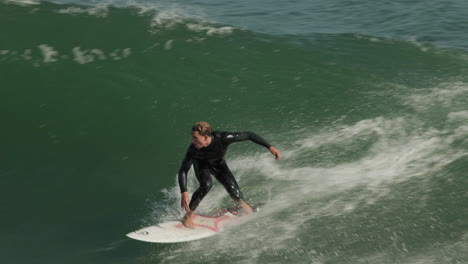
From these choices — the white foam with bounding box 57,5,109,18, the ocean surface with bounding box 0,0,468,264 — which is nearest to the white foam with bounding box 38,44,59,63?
the ocean surface with bounding box 0,0,468,264

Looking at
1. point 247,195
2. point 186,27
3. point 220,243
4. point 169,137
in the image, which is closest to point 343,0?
point 186,27

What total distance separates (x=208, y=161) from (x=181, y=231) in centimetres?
105

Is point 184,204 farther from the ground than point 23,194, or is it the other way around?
point 184,204

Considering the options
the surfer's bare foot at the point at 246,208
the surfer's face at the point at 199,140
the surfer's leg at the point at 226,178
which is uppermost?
the surfer's face at the point at 199,140

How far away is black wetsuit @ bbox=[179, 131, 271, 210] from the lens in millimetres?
7867

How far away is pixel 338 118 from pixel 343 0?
13.2 meters

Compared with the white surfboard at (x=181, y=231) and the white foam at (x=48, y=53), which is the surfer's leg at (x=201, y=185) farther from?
the white foam at (x=48, y=53)

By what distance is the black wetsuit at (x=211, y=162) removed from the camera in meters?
7.87

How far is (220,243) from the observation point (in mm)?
8094

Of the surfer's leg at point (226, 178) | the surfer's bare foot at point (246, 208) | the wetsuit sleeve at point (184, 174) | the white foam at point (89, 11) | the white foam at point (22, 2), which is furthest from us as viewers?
the white foam at point (22, 2)

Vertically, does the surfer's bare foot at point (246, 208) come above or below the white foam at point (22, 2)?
above

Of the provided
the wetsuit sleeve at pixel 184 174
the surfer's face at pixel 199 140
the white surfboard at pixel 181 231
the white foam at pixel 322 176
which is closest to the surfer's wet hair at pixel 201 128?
the surfer's face at pixel 199 140

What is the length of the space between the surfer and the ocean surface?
2.12 feet

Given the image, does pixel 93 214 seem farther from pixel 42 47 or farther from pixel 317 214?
pixel 42 47
